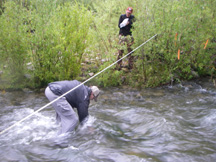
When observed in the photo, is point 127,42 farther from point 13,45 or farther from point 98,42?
point 13,45

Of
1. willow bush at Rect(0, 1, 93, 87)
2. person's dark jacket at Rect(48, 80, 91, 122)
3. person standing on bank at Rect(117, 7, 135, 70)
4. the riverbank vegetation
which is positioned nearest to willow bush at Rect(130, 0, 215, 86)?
the riverbank vegetation

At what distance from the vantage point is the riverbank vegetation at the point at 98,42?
808cm

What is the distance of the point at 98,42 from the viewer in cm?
936

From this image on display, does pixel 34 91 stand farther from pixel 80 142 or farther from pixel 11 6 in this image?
pixel 80 142

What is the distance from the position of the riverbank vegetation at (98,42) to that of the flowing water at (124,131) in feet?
3.28

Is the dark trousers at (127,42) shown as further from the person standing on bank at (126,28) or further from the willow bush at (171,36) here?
the willow bush at (171,36)

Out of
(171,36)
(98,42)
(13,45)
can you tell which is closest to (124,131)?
(171,36)

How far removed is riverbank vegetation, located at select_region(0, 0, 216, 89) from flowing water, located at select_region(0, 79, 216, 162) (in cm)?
100

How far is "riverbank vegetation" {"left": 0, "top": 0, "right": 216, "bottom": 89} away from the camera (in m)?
8.08

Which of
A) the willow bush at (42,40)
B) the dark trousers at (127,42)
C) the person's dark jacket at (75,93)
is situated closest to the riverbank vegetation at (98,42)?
the willow bush at (42,40)

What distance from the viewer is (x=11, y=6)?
847cm

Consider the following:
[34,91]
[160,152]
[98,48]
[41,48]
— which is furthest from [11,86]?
[160,152]

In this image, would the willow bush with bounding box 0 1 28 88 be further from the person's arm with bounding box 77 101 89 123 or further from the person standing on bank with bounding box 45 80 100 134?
the person's arm with bounding box 77 101 89 123

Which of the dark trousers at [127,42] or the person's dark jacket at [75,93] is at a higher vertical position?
the dark trousers at [127,42]
